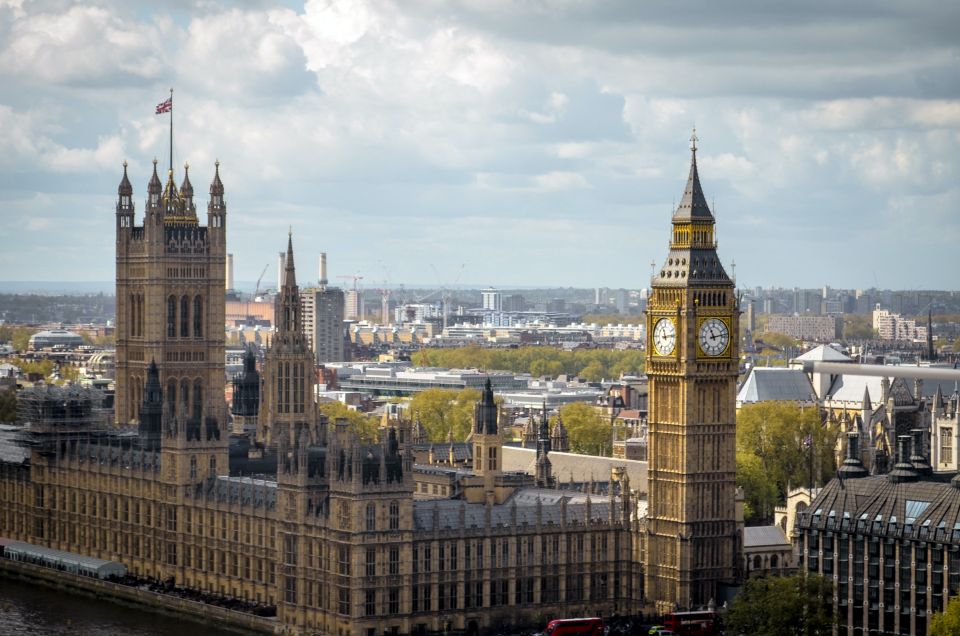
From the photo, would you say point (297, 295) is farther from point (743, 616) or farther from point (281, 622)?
point (743, 616)

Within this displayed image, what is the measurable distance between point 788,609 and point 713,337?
21.1 meters

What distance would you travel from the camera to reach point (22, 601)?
6102 inches

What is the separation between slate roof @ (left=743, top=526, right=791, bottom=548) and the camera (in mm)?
149500

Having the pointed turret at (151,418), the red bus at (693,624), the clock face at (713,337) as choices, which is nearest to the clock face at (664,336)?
the clock face at (713,337)

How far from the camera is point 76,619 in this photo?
147 meters

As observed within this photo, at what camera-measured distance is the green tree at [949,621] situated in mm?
113812

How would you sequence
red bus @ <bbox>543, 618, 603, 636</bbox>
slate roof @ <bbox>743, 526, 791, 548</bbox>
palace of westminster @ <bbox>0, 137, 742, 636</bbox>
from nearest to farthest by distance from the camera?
1. red bus @ <bbox>543, 618, 603, 636</bbox>
2. palace of westminster @ <bbox>0, 137, 742, 636</bbox>
3. slate roof @ <bbox>743, 526, 791, 548</bbox>

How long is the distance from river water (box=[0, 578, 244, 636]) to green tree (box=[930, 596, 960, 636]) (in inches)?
1728

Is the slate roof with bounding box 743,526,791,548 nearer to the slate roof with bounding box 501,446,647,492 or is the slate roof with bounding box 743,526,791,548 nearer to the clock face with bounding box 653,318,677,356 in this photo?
the slate roof with bounding box 501,446,647,492

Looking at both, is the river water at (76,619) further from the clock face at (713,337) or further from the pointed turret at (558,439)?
the pointed turret at (558,439)

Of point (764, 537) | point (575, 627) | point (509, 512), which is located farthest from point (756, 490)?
point (575, 627)

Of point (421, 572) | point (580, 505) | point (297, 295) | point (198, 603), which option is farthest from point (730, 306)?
point (297, 295)

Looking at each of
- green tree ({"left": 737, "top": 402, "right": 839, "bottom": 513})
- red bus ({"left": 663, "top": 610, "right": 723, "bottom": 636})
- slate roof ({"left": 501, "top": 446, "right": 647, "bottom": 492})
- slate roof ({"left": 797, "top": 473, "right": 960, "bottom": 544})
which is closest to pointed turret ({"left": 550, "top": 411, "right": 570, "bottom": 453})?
slate roof ({"left": 501, "top": 446, "right": 647, "bottom": 492})

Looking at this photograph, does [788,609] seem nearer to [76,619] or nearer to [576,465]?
[76,619]
